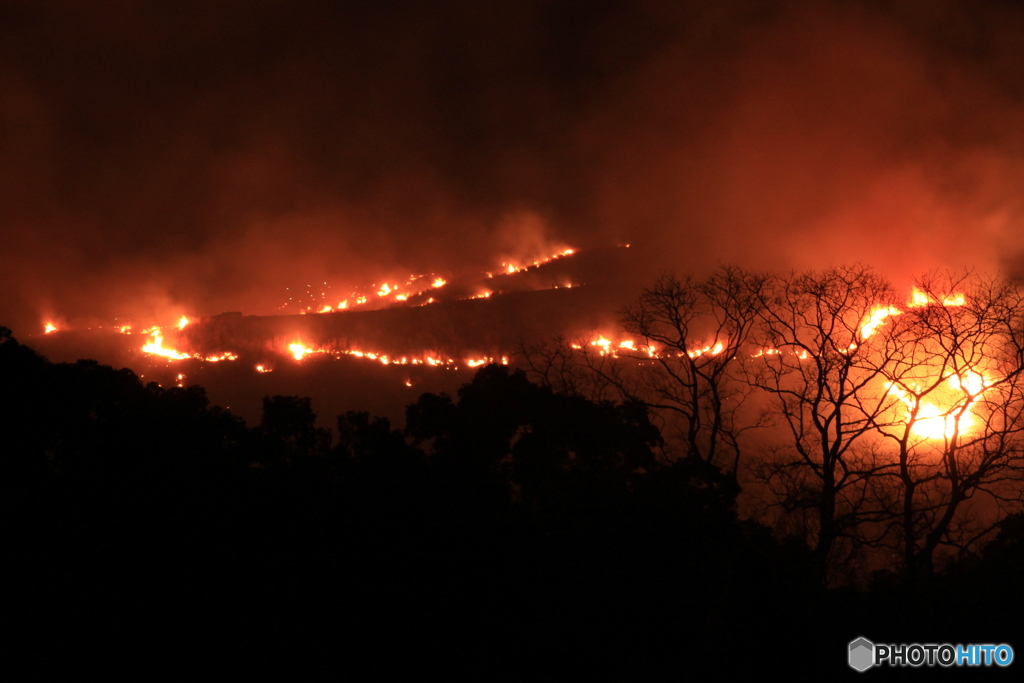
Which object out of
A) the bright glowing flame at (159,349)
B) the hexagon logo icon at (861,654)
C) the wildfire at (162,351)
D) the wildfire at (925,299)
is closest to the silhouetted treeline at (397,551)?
the hexagon logo icon at (861,654)

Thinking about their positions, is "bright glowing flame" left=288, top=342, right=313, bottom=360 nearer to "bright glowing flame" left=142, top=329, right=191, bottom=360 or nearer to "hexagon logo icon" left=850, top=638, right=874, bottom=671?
"bright glowing flame" left=142, top=329, right=191, bottom=360

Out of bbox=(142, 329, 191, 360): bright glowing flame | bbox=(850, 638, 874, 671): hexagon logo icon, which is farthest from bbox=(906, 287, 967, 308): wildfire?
bbox=(142, 329, 191, 360): bright glowing flame

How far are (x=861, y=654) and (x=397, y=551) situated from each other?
21.0 ft

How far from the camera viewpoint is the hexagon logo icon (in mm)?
7234

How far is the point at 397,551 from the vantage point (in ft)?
31.7

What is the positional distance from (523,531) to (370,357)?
3757 cm

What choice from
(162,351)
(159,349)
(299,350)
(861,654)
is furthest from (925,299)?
(159,349)

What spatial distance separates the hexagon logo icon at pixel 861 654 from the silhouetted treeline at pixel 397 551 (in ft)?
0.44

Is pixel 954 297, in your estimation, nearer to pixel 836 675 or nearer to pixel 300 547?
pixel 836 675

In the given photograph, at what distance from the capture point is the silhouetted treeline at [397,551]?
7.91m

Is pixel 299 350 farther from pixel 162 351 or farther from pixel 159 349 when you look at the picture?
pixel 159 349

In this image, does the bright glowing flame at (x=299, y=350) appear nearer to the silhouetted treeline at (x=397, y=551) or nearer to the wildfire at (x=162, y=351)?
the wildfire at (x=162, y=351)

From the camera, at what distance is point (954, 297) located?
42.1 feet

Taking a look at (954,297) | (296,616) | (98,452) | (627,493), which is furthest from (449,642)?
(954,297)
